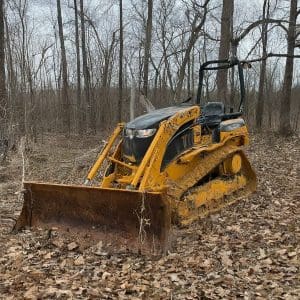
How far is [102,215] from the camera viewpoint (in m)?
5.78

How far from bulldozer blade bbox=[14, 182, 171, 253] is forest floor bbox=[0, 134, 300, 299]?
18 centimetres

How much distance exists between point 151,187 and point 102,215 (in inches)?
28.6

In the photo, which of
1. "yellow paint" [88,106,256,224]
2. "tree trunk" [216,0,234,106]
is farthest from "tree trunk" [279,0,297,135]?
"yellow paint" [88,106,256,224]

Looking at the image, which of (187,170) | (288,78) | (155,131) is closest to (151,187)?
(155,131)

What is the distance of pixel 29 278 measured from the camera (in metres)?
4.79

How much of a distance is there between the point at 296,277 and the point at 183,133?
109 inches

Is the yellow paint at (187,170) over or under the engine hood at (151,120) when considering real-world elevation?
under

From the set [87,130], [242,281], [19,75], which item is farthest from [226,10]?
[87,130]

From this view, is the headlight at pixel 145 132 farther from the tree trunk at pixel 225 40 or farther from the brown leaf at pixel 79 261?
the tree trunk at pixel 225 40

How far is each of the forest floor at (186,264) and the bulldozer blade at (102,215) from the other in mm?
184

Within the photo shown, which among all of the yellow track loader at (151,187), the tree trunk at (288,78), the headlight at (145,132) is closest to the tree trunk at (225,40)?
the tree trunk at (288,78)

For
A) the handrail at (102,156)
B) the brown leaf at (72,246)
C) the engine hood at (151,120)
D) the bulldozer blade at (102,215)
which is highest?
the engine hood at (151,120)

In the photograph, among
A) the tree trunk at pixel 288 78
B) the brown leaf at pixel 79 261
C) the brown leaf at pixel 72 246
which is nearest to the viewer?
the brown leaf at pixel 79 261

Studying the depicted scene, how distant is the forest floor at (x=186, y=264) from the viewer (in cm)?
446
